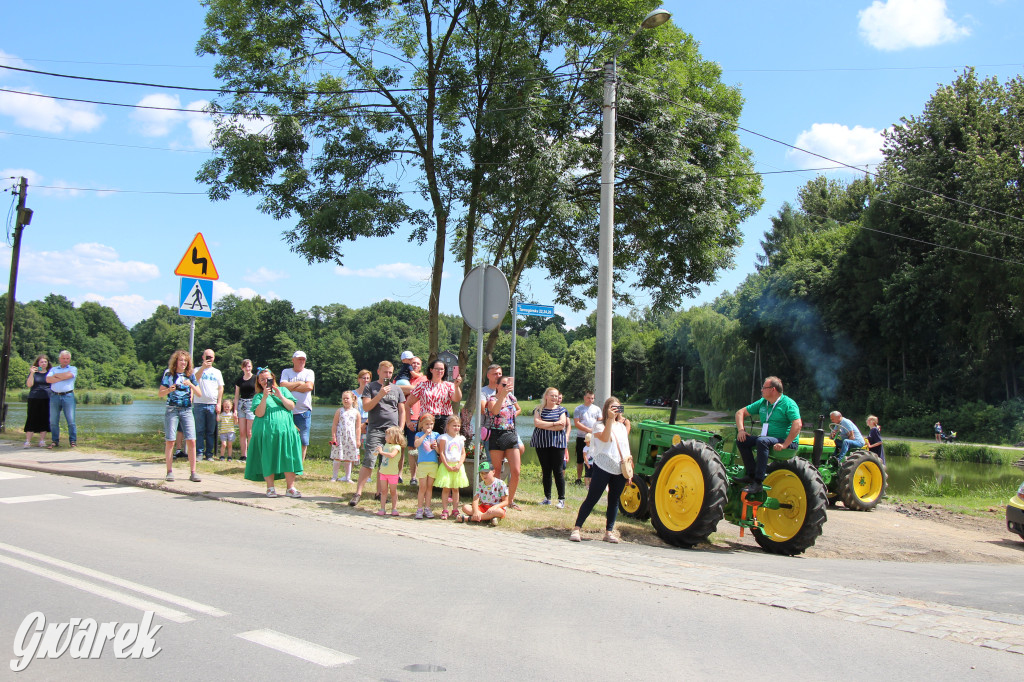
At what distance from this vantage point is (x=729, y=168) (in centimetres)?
1839

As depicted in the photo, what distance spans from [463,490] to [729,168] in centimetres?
1163

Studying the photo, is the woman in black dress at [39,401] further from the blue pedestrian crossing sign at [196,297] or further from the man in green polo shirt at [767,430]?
the man in green polo shirt at [767,430]

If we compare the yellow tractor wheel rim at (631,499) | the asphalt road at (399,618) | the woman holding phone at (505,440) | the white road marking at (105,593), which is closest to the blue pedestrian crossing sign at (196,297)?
the asphalt road at (399,618)

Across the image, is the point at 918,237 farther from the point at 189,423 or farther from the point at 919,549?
the point at 189,423

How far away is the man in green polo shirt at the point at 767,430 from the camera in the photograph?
8.77 m

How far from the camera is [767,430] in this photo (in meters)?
8.98

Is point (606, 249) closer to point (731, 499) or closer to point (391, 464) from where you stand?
point (731, 499)

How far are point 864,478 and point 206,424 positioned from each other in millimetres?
12086

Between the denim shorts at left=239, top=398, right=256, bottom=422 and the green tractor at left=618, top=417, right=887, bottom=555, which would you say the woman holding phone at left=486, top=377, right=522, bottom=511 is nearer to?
the green tractor at left=618, top=417, right=887, bottom=555

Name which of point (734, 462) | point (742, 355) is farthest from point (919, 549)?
point (742, 355)

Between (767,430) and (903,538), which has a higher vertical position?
(767,430)

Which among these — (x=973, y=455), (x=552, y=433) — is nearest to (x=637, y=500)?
(x=552, y=433)

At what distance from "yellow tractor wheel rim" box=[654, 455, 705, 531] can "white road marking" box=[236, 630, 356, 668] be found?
502 cm

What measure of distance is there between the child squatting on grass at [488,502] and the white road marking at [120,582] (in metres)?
4.12
